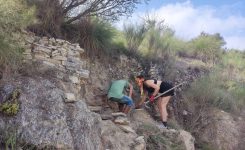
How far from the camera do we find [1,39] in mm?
6613

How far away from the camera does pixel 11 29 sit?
7117mm

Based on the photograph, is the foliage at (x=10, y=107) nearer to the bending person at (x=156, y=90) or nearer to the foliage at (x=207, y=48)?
the bending person at (x=156, y=90)

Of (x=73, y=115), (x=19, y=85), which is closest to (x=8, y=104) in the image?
(x=19, y=85)

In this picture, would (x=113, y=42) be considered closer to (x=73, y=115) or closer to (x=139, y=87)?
(x=139, y=87)

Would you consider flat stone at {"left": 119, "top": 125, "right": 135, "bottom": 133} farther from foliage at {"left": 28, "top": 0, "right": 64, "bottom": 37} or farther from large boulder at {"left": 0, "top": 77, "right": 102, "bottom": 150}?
foliage at {"left": 28, "top": 0, "right": 64, "bottom": 37}

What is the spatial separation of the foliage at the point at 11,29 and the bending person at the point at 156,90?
316 cm

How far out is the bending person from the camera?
9406 millimetres

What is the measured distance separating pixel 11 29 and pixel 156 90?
375cm

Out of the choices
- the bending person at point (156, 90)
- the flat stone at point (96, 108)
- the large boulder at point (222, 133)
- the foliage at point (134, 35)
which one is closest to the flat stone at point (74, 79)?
the flat stone at point (96, 108)

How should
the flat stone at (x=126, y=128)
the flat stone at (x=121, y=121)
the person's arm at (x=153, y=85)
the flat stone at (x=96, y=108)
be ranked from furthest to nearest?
the person's arm at (x=153, y=85) < the flat stone at (x=96, y=108) < the flat stone at (x=121, y=121) < the flat stone at (x=126, y=128)

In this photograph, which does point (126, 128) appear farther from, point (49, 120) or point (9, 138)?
point (9, 138)

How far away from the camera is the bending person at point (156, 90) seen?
30.9ft

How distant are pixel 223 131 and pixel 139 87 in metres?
2.69

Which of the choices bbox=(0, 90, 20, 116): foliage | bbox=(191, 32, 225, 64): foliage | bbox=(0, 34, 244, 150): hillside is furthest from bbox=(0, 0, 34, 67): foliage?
bbox=(191, 32, 225, 64): foliage
